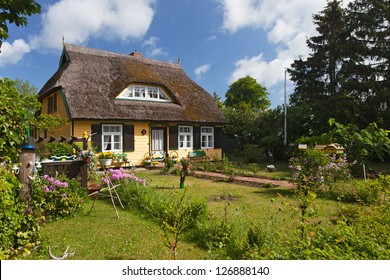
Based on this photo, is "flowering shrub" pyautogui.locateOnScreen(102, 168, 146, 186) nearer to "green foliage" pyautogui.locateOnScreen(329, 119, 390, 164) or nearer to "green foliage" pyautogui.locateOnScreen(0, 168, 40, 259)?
"green foliage" pyautogui.locateOnScreen(0, 168, 40, 259)

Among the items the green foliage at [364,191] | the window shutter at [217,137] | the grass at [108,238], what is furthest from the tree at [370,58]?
the grass at [108,238]

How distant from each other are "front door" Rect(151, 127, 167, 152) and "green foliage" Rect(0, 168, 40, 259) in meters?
12.7

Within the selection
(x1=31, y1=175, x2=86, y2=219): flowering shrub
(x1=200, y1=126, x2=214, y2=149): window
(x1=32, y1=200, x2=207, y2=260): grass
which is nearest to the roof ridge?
(x1=200, y1=126, x2=214, y2=149): window

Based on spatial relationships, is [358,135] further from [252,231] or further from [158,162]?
[158,162]

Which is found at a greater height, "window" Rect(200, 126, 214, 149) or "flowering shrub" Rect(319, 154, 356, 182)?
"window" Rect(200, 126, 214, 149)

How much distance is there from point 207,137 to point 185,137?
1.91m

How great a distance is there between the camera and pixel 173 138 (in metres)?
17.7

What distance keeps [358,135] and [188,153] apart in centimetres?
1130

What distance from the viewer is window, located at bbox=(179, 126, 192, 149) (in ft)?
59.8

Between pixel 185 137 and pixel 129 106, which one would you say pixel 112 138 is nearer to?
pixel 129 106

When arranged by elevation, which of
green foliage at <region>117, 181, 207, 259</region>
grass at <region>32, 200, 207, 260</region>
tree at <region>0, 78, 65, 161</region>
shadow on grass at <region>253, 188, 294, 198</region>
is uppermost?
tree at <region>0, 78, 65, 161</region>

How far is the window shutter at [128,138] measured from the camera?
51.8 ft

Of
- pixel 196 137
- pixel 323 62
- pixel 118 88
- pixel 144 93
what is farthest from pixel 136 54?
pixel 323 62
